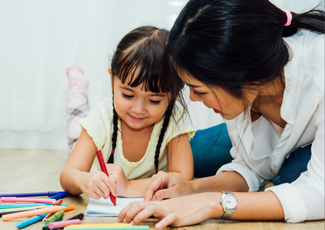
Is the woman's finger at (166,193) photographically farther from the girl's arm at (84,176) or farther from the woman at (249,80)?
the girl's arm at (84,176)

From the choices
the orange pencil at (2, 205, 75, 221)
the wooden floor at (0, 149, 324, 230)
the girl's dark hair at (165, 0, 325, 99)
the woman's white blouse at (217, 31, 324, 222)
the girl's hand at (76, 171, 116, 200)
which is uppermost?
the girl's dark hair at (165, 0, 325, 99)

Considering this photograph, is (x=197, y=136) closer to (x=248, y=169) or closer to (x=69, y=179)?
(x=248, y=169)

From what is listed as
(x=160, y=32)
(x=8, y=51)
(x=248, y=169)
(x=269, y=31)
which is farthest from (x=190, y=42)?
(x=8, y=51)

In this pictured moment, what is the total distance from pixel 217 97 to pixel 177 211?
0.84 ft

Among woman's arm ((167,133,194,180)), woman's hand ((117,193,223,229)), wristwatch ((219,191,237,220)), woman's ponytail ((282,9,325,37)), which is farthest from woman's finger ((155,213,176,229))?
woman's ponytail ((282,9,325,37))

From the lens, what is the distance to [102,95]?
1769mm

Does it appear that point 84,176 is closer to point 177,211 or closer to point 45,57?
point 177,211

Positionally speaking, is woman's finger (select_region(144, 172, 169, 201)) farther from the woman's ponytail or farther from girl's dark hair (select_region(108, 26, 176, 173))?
the woman's ponytail

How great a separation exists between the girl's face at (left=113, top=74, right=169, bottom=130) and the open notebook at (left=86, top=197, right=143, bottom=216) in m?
0.24

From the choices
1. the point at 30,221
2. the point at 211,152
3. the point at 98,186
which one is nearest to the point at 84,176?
the point at 98,186

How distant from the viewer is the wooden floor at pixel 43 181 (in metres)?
0.63

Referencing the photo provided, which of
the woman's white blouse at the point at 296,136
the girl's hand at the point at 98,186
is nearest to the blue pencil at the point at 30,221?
the girl's hand at the point at 98,186

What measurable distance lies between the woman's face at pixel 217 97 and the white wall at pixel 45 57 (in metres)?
1.10

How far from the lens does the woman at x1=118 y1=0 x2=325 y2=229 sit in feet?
2.03
